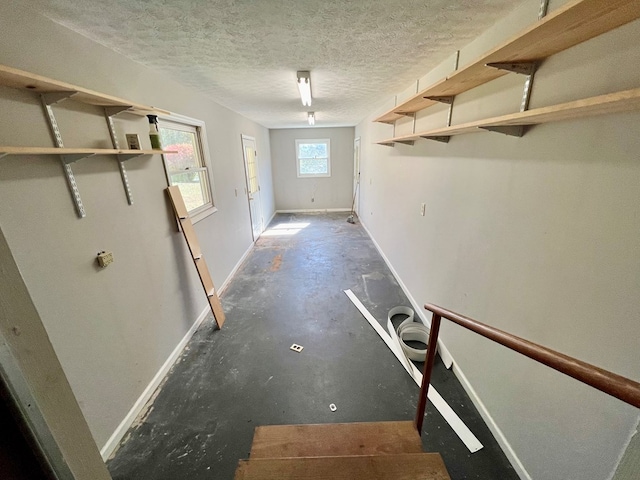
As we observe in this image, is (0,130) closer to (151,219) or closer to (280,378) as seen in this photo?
(151,219)

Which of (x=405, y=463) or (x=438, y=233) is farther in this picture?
(x=438, y=233)

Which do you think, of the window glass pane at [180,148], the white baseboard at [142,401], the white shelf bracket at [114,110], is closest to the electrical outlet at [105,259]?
the white shelf bracket at [114,110]

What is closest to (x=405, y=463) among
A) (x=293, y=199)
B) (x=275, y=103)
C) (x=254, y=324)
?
(x=254, y=324)

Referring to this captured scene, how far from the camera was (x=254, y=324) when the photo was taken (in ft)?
9.05

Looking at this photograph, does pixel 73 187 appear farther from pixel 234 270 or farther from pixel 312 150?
pixel 312 150

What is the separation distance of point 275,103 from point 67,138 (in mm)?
2722

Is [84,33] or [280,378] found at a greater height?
[84,33]

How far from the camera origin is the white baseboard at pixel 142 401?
5.14ft

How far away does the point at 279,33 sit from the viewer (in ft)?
4.91

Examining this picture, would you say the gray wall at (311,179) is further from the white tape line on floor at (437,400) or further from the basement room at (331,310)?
the white tape line on floor at (437,400)

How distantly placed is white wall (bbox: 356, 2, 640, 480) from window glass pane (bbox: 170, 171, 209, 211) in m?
2.66

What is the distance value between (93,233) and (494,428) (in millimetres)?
2770

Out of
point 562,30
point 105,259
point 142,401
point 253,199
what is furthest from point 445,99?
point 253,199

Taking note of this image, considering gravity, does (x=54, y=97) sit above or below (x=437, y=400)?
above
